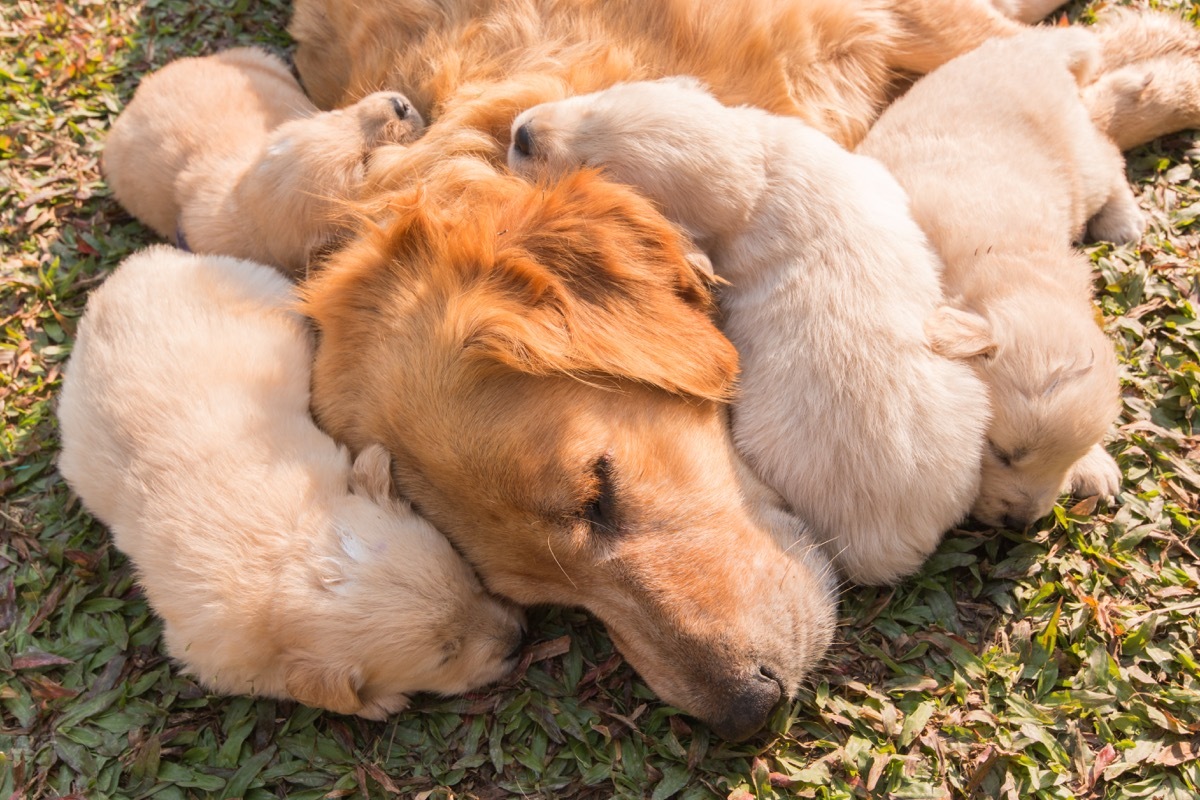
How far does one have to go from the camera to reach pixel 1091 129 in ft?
11.8

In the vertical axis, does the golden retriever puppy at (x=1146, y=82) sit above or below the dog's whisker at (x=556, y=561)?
above

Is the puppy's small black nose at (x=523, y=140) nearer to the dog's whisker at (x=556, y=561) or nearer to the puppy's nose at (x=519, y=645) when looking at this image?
the dog's whisker at (x=556, y=561)

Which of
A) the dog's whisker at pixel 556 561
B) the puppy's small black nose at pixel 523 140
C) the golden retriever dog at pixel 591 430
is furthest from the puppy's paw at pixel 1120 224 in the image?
the dog's whisker at pixel 556 561

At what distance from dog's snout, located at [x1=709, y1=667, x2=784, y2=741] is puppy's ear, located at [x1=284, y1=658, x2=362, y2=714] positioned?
1.09m

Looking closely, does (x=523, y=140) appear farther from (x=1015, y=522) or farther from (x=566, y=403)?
(x=1015, y=522)

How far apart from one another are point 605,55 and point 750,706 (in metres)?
2.29

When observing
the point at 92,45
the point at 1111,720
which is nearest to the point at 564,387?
the point at 1111,720

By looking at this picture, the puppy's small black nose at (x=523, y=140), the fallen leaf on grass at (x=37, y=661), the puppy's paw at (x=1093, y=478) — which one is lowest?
the fallen leaf on grass at (x=37, y=661)

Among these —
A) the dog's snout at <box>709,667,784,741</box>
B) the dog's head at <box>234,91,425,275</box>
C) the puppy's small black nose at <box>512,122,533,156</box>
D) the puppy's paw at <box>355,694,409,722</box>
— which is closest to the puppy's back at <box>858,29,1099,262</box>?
the puppy's small black nose at <box>512,122,533,156</box>

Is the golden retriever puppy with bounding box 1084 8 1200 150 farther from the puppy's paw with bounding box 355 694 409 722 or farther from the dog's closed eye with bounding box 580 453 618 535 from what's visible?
the puppy's paw with bounding box 355 694 409 722

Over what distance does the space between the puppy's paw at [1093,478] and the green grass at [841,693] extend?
2.7 inches

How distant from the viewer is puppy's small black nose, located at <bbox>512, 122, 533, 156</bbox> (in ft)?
10.2

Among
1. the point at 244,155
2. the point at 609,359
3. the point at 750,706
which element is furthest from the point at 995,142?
the point at 244,155

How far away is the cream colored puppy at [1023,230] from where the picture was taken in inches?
111
